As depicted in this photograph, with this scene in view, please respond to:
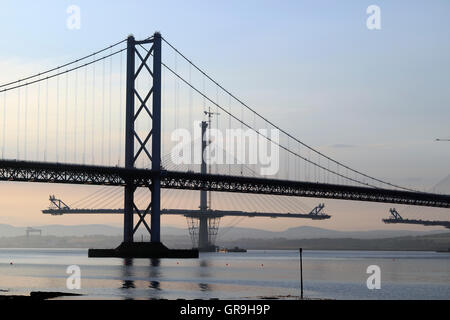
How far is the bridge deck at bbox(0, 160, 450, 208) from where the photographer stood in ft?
267

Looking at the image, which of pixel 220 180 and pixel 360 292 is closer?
pixel 360 292

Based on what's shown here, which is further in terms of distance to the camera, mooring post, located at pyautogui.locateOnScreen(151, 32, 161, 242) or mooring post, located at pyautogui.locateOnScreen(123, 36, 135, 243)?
mooring post, located at pyautogui.locateOnScreen(123, 36, 135, 243)

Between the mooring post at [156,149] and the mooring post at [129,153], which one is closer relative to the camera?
the mooring post at [156,149]

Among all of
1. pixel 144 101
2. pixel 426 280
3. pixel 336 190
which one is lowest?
pixel 426 280

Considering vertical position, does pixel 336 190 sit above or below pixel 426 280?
above

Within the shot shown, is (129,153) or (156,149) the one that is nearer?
(156,149)

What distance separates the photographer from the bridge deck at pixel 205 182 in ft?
267

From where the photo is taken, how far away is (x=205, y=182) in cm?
9756

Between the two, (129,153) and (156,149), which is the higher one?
(156,149)
